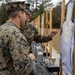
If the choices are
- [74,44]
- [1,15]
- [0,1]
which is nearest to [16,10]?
[74,44]

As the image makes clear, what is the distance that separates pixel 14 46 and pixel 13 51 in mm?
58

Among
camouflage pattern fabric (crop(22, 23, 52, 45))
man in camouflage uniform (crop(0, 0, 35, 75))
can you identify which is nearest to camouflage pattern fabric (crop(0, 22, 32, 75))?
man in camouflage uniform (crop(0, 0, 35, 75))

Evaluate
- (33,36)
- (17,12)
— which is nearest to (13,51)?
(17,12)

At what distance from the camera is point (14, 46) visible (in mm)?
3332

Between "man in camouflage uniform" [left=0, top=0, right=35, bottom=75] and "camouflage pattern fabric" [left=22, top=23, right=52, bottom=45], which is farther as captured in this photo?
"camouflage pattern fabric" [left=22, top=23, right=52, bottom=45]

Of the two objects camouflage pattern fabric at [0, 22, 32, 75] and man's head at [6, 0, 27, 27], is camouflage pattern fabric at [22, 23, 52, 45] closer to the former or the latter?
man's head at [6, 0, 27, 27]

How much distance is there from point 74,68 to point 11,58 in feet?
3.24

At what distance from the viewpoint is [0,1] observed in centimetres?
4503

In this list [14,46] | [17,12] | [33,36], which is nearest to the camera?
[14,46]

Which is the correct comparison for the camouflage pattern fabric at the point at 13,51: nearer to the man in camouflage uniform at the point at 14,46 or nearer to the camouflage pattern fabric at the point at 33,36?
the man in camouflage uniform at the point at 14,46

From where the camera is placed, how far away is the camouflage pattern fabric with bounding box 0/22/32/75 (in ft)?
10.9

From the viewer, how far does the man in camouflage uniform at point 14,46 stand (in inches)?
131

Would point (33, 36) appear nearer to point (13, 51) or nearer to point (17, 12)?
point (17, 12)

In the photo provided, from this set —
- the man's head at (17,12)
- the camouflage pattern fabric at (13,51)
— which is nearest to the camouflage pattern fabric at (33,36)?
the man's head at (17,12)
